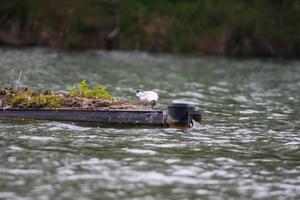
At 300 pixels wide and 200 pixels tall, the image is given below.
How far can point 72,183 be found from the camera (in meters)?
16.9

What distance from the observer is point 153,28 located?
89.2m

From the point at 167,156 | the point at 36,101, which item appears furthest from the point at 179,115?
the point at 36,101

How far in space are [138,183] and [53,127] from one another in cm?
865

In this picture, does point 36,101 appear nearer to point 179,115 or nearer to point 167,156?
point 179,115

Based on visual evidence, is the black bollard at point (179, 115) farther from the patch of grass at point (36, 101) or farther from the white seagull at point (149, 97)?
the patch of grass at point (36, 101)

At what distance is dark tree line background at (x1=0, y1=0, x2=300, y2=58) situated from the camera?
87125 millimetres

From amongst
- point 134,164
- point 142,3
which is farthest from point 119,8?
point 134,164

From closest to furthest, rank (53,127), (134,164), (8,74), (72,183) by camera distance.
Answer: (72,183), (134,164), (53,127), (8,74)

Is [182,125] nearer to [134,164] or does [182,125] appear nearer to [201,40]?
[134,164]

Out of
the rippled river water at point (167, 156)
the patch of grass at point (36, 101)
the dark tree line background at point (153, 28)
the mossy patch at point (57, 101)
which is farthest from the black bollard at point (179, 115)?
the dark tree line background at point (153, 28)

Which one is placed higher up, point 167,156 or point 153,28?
point 153,28

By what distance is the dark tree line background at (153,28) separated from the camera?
87.1 m

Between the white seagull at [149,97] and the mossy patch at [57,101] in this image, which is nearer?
the mossy patch at [57,101]

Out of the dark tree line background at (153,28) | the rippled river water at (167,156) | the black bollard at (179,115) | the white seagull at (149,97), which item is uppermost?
the dark tree line background at (153,28)
